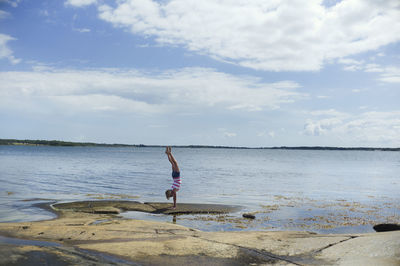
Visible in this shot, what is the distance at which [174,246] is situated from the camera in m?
8.16

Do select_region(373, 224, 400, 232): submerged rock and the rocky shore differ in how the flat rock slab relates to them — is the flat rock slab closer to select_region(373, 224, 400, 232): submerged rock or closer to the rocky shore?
the rocky shore

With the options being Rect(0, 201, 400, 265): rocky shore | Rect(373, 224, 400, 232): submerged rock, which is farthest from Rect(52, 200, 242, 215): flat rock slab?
Rect(373, 224, 400, 232): submerged rock

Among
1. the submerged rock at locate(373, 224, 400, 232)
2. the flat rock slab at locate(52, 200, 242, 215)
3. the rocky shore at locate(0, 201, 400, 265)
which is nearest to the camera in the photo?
the rocky shore at locate(0, 201, 400, 265)

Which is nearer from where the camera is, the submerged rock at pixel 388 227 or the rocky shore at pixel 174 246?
the rocky shore at pixel 174 246

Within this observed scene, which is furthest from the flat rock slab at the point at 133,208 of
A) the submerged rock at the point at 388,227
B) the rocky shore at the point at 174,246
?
the submerged rock at the point at 388,227

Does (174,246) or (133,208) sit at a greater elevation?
(174,246)

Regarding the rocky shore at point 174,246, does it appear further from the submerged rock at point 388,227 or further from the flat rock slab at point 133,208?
the flat rock slab at point 133,208

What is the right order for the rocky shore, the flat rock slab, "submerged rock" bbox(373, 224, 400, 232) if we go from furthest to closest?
the flat rock slab, "submerged rock" bbox(373, 224, 400, 232), the rocky shore

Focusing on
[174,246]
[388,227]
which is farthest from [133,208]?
[388,227]

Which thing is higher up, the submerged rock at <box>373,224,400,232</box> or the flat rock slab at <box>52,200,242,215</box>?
the submerged rock at <box>373,224,400,232</box>

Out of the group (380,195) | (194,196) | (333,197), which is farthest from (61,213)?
(380,195)

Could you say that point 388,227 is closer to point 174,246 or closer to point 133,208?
point 174,246

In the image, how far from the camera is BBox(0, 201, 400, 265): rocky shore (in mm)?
7105

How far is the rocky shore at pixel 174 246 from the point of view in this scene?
7.11 metres
